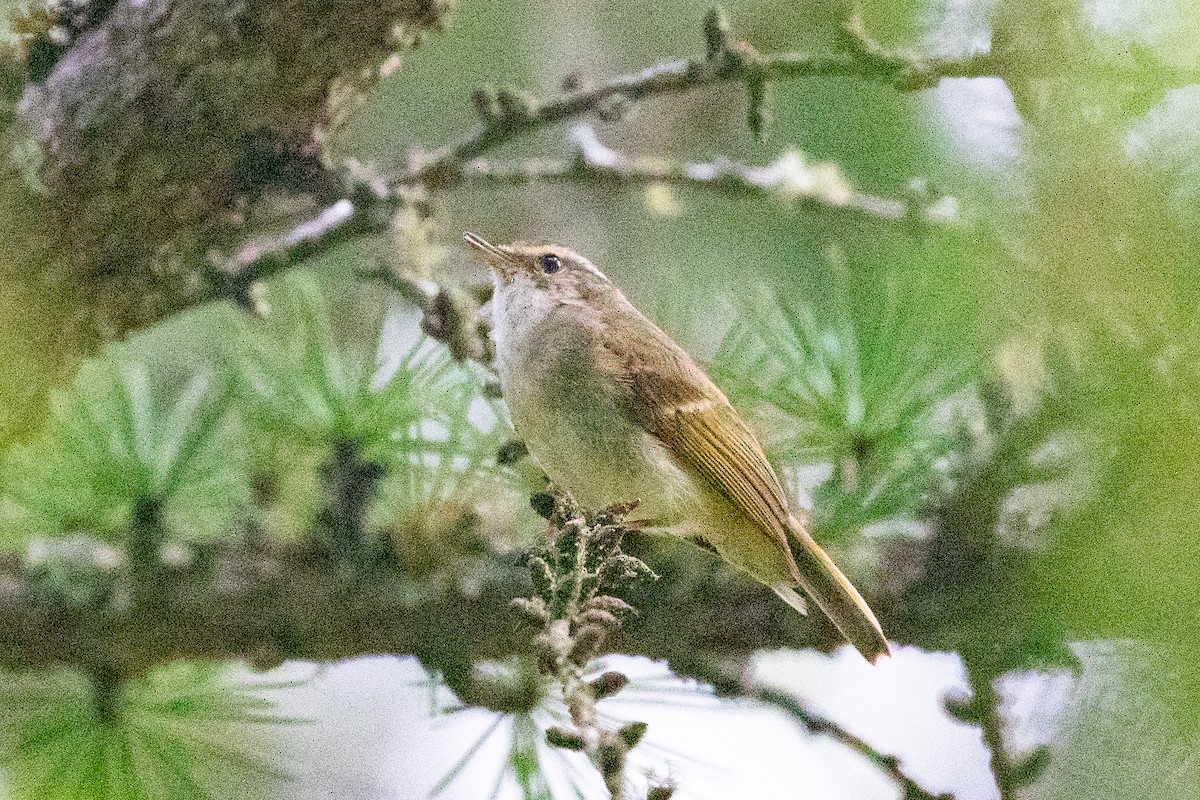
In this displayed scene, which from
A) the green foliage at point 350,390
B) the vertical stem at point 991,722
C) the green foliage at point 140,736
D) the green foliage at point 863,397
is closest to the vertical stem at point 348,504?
the green foliage at point 350,390

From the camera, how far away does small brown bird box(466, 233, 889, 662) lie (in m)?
0.67

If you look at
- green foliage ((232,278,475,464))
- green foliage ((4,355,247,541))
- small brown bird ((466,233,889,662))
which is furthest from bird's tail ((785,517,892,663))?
green foliage ((4,355,247,541))

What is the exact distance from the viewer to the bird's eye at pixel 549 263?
0.76 metres

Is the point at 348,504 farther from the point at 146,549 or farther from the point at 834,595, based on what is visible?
the point at 834,595

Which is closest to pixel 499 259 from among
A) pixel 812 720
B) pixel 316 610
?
pixel 316 610

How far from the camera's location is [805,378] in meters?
0.70

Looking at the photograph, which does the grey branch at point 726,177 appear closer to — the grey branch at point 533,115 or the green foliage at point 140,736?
the grey branch at point 533,115

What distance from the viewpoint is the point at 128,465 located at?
67 centimetres

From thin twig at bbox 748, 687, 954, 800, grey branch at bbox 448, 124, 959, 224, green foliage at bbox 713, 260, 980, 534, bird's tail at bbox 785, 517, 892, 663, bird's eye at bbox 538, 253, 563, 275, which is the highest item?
grey branch at bbox 448, 124, 959, 224

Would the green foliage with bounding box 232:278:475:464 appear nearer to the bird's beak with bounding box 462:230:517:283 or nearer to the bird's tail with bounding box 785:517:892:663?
the bird's beak with bounding box 462:230:517:283

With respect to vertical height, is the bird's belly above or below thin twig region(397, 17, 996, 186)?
below

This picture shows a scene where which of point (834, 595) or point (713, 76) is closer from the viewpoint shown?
point (834, 595)

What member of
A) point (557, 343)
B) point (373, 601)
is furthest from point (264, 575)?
point (557, 343)

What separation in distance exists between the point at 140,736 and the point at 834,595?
0.46 metres
